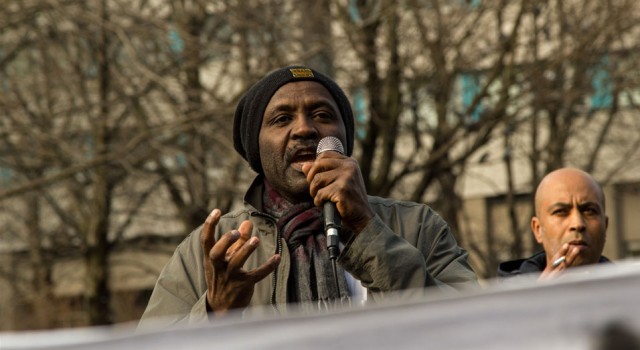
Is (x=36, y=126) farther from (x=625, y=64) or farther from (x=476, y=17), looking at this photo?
(x=625, y=64)

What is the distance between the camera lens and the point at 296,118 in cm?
414

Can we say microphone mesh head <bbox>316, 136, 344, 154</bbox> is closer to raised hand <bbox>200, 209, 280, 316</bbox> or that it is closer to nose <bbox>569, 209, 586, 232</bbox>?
raised hand <bbox>200, 209, 280, 316</bbox>

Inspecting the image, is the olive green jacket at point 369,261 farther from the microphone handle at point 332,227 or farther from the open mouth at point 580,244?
the open mouth at point 580,244

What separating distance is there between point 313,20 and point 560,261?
31.5ft

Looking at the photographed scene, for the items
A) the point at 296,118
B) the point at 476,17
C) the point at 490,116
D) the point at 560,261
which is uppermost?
the point at 476,17

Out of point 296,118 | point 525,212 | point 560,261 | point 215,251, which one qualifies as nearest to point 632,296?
point 215,251

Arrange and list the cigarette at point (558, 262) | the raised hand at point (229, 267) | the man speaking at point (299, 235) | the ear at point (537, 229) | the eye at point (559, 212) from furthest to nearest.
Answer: the ear at point (537, 229) < the eye at point (559, 212) < the cigarette at point (558, 262) < the man speaking at point (299, 235) < the raised hand at point (229, 267)

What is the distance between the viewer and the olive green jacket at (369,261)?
3477 mm

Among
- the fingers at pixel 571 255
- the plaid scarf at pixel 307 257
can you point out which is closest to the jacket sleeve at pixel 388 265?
the plaid scarf at pixel 307 257

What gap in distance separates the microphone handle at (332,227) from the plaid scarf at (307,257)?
15 centimetres

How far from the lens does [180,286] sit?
12.7 ft

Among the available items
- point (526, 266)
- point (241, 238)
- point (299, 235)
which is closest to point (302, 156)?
point (299, 235)

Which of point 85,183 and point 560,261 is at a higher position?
point 85,183

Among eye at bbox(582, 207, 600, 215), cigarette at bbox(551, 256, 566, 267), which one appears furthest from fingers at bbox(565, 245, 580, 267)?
eye at bbox(582, 207, 600, 215)
